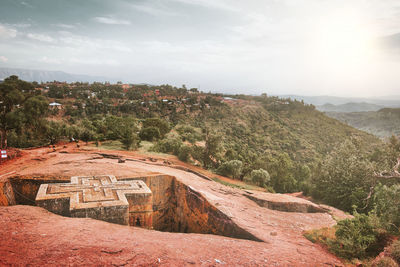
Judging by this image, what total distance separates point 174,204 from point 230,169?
11.7 meters

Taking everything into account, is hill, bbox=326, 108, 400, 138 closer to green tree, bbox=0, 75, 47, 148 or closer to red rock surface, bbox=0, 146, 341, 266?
red rock surface, bbox=0, 146, 341, 266

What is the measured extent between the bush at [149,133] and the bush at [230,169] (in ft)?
33.2

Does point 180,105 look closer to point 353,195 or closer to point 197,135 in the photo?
A: point 197,135

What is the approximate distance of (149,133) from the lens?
29.2 m

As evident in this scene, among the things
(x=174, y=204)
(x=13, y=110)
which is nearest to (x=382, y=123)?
(x=174, y=204)

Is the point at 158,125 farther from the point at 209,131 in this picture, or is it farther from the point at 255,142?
the point at 255,142

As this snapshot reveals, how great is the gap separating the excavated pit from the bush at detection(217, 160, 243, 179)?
1142 cm

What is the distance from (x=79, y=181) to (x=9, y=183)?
8.85 ft

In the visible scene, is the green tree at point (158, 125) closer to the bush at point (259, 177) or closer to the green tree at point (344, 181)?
Answer: the bush at point (259, 177)

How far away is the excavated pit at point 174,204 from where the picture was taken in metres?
9.10

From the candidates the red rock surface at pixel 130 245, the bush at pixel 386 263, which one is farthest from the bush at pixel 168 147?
the bush at pixel 386 263

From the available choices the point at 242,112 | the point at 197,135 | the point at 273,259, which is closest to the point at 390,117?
the point at 242,112

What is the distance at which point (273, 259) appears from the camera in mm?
6402

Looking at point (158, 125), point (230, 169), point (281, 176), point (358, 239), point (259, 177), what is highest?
point (158, 125)
